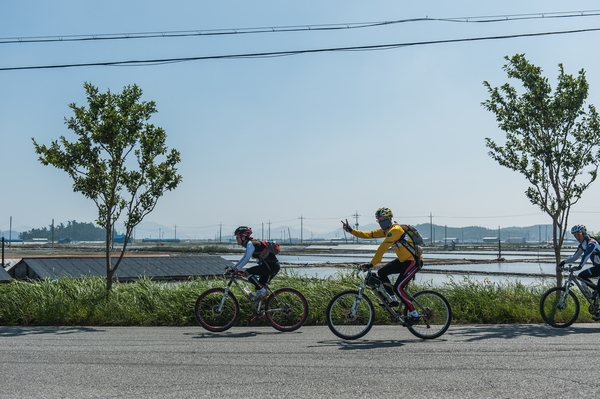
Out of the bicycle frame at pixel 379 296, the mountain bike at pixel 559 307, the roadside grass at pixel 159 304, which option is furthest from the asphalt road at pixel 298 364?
the roadside grass at pixel 159 304

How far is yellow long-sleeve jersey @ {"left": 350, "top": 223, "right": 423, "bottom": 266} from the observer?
30.5 ft

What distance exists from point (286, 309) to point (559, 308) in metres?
4.89

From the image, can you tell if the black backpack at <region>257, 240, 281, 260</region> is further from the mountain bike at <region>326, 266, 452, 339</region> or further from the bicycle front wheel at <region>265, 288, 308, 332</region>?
the mountain bike at <region>326, 266, 452, 339</region>

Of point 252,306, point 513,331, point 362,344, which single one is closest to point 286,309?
point 252,306

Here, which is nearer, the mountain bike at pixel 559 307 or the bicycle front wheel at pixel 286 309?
the bicycle front wheel at pixel 286 309

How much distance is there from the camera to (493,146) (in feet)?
46.6

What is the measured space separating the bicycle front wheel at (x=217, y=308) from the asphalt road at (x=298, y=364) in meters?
0.41

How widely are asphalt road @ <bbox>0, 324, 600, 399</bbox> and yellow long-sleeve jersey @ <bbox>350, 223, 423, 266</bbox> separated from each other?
126cm

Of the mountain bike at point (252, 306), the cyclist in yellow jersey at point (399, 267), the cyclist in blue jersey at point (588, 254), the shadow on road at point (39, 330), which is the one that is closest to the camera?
the cyclist in yellow jersey at point (399, 267)

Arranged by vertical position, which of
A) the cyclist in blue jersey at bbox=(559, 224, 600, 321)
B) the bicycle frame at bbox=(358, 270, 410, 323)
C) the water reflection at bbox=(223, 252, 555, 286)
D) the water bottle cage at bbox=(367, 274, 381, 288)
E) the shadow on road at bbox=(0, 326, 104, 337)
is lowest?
the water reflection at bbox=(223, 252, 555, 286)

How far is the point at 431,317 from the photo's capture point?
9570mm

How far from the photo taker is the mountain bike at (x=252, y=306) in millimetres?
10547

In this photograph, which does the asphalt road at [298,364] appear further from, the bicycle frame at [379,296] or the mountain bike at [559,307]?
the mountain bike at [559,307]

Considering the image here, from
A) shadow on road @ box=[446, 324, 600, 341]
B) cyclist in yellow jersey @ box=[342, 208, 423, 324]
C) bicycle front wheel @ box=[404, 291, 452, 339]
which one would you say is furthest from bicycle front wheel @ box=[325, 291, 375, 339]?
shadow on road @ box=[446, 324, 600, 341]
